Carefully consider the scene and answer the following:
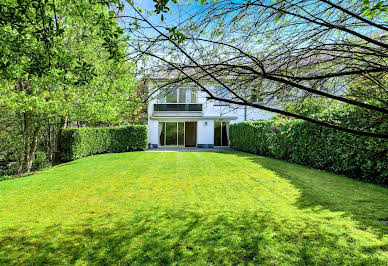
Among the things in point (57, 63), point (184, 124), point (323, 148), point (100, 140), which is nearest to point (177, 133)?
point (184, 124)

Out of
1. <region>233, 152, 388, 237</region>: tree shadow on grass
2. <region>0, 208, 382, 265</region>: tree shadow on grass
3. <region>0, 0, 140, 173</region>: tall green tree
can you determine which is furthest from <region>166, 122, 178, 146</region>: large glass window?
<region>0, 208, 382, 265</region>: tree shadow on grass

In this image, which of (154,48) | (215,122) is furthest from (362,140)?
(215,122)

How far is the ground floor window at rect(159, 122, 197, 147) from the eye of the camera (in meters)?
23.1

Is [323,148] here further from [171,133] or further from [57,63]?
[171,133]

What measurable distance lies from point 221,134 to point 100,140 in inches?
469

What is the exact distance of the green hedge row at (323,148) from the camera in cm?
591

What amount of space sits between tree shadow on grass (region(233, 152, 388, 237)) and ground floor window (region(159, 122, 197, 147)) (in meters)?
16.6

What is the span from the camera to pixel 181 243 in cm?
313

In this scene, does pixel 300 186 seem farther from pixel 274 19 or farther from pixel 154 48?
pixel 154 48

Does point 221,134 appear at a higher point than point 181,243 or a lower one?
higher

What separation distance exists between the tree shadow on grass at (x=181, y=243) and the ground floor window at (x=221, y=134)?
1911 centimetres

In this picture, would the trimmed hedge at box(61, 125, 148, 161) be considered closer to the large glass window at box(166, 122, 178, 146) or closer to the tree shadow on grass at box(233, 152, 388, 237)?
the large glass window at box(166, 122, 178, 146)

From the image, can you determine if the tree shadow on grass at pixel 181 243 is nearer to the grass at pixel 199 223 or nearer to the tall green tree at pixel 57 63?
the grass at pixel 199 223

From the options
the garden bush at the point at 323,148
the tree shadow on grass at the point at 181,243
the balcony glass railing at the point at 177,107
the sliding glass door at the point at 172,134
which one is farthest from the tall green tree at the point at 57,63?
the sliding glass door at the point at 172,134
